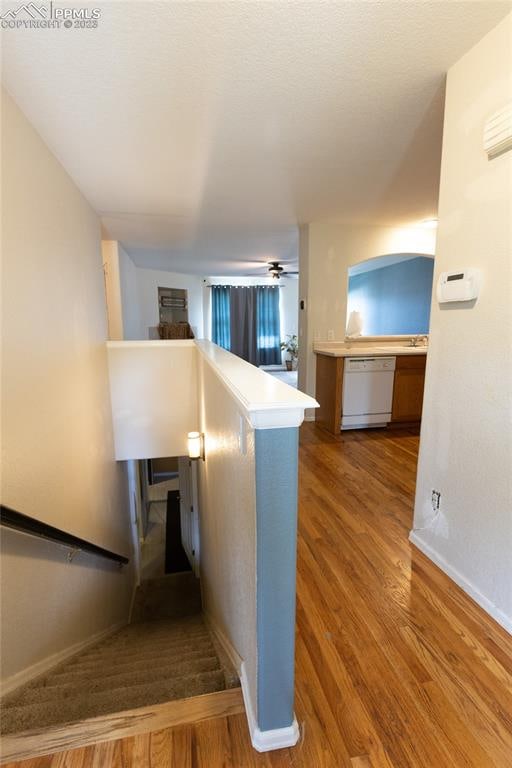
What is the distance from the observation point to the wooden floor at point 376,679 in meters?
1.01

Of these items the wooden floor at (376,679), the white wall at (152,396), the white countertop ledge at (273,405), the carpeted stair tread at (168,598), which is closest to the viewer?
the white countertop ledge at (273,405)

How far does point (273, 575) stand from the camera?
3.10 ft

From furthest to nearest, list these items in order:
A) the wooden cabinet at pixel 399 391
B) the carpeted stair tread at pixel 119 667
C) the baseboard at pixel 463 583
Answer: the wooden cabinet at pixel 399 391 < the carpeted stair tread at pixel 119 667 < the baseboard at pixel 463 583

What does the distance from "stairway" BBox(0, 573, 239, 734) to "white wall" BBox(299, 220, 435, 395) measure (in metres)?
2.98

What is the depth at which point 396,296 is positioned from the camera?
256 inches

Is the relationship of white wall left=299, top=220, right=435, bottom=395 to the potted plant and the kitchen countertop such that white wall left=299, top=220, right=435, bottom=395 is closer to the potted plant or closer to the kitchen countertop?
the kitchen countertop

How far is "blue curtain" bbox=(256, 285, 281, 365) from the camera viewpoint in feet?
29.8

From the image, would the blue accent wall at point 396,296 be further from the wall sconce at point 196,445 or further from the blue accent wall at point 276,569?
the blue accent wall at point 276,569

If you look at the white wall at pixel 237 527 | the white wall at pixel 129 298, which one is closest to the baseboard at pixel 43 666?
the white wall at pixel 237 527

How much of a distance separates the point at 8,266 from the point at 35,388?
56 cm

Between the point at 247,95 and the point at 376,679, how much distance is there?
8.32 feet

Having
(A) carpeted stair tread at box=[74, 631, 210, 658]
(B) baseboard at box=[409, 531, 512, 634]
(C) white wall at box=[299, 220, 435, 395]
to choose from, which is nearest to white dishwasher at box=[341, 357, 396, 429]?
(C) white wall at box=[299, 220, 435, 395]

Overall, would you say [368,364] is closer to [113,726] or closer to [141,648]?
[141,648]

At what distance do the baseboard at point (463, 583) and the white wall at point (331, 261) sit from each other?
2.52 metres
